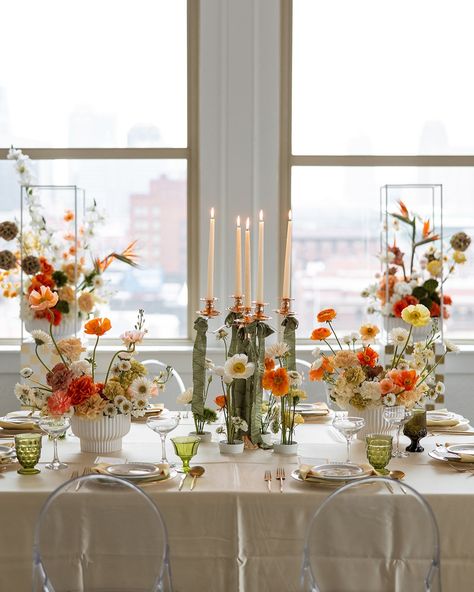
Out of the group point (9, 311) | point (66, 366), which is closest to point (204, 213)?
point (9, 311)

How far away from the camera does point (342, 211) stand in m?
4.79

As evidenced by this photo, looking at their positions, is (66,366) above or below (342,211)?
below

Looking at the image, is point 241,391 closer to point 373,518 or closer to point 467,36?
point 373,518

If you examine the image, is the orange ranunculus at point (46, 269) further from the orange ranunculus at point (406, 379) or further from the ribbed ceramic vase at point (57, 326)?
the orange ranunculus at point (406, 379)

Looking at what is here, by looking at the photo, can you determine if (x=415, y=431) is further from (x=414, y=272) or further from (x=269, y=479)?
(x=414, y=272)

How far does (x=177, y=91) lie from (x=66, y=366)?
2449 mm

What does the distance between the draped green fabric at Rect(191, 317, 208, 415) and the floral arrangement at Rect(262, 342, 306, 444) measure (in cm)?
22

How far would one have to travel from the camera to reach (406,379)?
8.89 feet

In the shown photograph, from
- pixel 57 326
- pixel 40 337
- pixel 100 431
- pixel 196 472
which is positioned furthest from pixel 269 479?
pixel 57 326

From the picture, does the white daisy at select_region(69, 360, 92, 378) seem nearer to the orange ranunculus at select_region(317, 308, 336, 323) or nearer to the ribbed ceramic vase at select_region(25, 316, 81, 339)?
the orange ranunculus at select_region(317, 308, 336, 323)

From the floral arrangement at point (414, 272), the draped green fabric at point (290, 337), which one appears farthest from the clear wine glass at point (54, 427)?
the floral arrangement at point (414, 272)

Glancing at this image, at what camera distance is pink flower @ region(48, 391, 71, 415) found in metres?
2.53

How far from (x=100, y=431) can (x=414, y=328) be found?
1983mm

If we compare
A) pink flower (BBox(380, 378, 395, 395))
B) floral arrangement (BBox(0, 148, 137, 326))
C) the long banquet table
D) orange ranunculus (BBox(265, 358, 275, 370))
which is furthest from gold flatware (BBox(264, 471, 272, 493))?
floral arrangement (BBox(0, 148, 137, 326))
